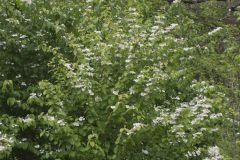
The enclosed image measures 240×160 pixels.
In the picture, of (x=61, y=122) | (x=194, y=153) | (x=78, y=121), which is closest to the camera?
(x=61, y=122)

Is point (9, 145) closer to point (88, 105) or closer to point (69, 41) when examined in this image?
point (88, 105)

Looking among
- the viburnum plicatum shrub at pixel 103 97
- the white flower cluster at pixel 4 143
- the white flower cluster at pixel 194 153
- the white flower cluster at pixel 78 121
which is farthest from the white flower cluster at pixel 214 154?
the white flower cluster at pixel 4 143

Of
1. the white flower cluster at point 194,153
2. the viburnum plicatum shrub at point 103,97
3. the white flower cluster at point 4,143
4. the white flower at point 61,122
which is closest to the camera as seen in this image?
the white flower cluster at point 4,143

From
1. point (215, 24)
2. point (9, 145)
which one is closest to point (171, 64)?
point (9, 145)

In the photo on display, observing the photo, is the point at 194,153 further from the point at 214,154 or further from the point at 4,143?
the point at 4,143

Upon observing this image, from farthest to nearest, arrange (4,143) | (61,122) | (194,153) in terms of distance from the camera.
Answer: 1. (194,153)
2. (61,122)
3. (4,143)

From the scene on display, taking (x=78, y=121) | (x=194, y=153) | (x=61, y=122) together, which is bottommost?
(x=194, y=153)

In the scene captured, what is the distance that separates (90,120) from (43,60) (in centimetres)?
153

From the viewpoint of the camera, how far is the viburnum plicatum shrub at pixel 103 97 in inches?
187

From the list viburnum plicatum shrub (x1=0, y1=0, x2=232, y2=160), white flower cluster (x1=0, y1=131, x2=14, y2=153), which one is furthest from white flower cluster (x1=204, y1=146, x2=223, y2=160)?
white flower cluster (x1=0, y1=131, x2=14, y2=153)

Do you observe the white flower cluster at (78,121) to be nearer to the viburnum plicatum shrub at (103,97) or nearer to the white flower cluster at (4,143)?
the viburnum plicatum shrub at (103,97)

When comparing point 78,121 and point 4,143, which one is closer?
point 4,143

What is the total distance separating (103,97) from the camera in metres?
4.93

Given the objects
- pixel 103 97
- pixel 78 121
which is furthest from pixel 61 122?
pixel 103 97
